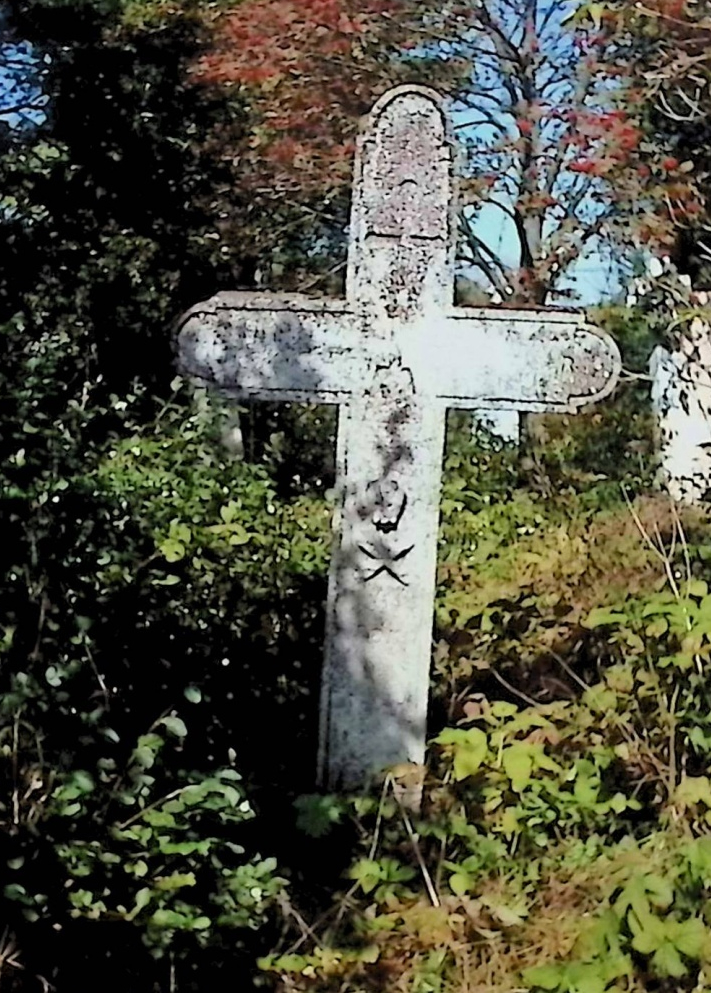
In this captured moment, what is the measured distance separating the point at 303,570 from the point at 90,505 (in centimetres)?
126

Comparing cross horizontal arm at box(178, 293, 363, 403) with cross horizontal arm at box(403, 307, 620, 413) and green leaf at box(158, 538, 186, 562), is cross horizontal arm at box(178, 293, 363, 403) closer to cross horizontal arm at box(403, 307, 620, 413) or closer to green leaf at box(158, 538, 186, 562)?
cross horizontal arm at box(403, 307, 620, 413)

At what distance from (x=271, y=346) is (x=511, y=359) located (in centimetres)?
63

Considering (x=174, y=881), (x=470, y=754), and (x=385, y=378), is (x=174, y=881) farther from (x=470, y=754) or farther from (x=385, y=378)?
(x=385, y=378)

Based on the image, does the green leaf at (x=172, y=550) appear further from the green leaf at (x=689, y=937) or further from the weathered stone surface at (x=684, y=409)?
the weathered stone surface at (x=684, y=409)

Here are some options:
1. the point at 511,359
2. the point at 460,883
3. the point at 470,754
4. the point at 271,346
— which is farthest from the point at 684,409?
the point at 460,883

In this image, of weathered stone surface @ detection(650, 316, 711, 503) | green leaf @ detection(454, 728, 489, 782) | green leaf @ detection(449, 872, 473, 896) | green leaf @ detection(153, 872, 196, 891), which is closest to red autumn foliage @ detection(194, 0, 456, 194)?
weathered stone surface @ detection(650, 316, 711, 503)

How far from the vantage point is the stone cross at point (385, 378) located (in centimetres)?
368

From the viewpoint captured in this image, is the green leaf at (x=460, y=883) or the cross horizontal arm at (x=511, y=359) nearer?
the green leaf at (x=460, y=883)

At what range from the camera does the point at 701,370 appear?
7.07 metres

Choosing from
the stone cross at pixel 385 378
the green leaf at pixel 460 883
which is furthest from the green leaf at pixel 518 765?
the stone cross at pixel 385 378

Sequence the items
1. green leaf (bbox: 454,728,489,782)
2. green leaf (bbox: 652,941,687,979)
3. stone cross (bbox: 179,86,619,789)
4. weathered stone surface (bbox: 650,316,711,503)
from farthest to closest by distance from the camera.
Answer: weathered stone surface (bbox: 650,316,711,503) < stone cross (bbox: 179,86,619,789) < green leaf (bbox: 454,728,489,782) < green leaf (bbox: 652,941,687,979)

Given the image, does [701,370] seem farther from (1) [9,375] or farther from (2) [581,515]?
(1) [9,375]

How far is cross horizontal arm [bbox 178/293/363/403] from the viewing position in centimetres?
369

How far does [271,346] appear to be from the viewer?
12.1ft
